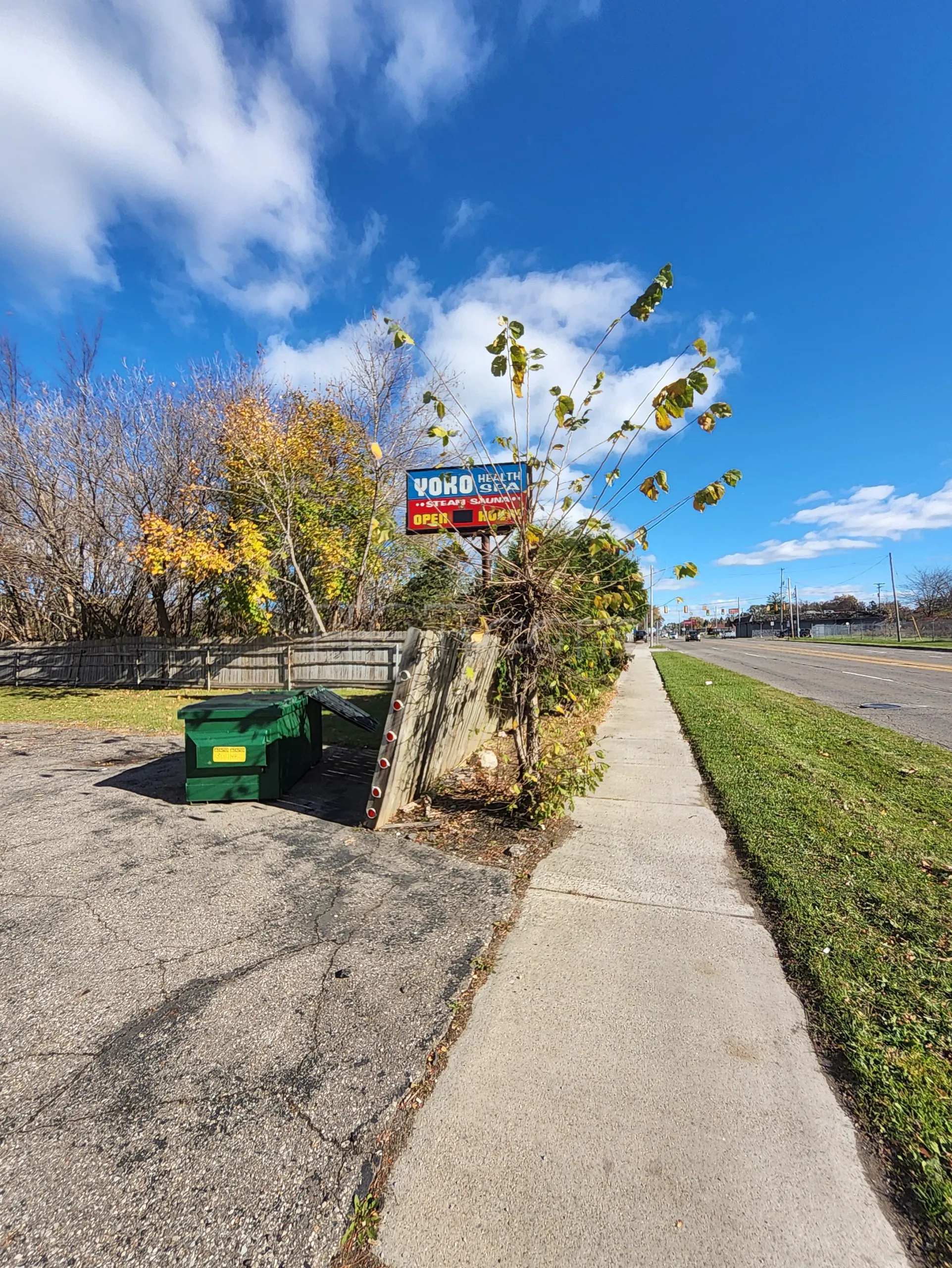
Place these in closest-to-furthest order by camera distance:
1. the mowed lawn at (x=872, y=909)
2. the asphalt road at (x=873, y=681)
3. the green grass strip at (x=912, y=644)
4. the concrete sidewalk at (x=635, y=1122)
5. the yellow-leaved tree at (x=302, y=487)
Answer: the concrete sidewalk at (x=635, y=1122) < the mowed lawn at (x=872, y=909) < the asphalt road at (x=873, y=681) < the yellow-leaved tree at (x=302, y=487) < the green grass strip at (x=912, y=644)

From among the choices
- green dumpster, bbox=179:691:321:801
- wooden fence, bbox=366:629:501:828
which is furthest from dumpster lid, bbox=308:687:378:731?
wooden fence, bbox=366:629:501:828

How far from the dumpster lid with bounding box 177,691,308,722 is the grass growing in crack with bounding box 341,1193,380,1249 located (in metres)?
3.96

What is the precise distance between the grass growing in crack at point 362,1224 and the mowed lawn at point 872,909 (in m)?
1.44

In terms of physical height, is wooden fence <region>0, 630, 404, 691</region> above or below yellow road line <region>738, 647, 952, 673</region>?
above

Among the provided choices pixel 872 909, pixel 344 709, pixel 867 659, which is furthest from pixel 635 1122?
pixel 867 659

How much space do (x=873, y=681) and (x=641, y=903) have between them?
15550 mm

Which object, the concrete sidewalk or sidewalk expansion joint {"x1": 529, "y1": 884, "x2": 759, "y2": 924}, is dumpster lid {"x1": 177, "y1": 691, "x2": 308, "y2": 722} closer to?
sidewalk expansion joint {"x1": 529, "y1": 884, "x2": 759, "y2": 924}

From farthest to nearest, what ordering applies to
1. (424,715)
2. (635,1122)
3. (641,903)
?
(424,715) → (641,903) → (635,1122)

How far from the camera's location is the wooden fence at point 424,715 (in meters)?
4.42

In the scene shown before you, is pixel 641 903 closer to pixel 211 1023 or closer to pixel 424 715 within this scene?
pixel 424 715

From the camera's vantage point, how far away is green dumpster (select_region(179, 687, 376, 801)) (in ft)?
17.0

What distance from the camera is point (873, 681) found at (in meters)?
15.4

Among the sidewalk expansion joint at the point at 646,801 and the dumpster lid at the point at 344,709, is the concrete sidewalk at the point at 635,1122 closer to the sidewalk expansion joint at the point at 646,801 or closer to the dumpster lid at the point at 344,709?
the sidewalk expansion joint at the point at 646,801

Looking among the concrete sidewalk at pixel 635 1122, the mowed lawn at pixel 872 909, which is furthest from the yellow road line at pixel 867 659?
the concrete sidewalk at pixel 635 1122
